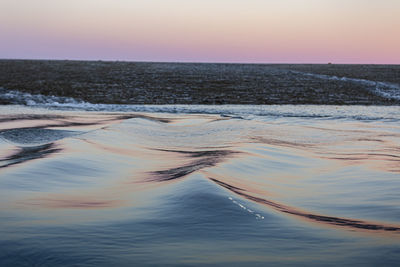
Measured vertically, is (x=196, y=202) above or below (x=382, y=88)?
below

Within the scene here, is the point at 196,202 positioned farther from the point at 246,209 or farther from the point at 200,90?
the point at 200,90

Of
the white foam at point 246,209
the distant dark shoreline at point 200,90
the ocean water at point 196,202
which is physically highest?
the distant dark shoreline at point 200,90

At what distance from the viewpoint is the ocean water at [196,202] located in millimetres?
3846

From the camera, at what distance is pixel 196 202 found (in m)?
5.07

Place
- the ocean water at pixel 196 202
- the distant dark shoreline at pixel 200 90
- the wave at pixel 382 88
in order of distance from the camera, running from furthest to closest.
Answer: the wave at pixel 382 88 → the distant dark shoreline at pixel 200 90 → the ocean water at pixel 196 202

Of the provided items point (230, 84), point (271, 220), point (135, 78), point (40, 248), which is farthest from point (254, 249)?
point (135, 78)

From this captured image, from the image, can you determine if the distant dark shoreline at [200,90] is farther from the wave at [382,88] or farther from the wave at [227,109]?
the wave at [227,109]

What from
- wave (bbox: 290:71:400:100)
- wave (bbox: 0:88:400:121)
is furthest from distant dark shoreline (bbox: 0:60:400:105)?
wave (bbox: 0:88:400:121)

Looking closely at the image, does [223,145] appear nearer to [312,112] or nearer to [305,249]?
[305,249]

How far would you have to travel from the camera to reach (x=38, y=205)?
5.12 metres

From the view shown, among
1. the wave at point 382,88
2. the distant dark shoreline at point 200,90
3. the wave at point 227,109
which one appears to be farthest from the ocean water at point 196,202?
the wave at point 382,88

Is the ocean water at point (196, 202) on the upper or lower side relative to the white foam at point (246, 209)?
lower

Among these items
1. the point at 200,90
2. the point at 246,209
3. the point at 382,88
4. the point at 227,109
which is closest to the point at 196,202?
the point at 246,209

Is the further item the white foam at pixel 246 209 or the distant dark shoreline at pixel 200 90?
the distant dark shoreline at pixel 200 90
